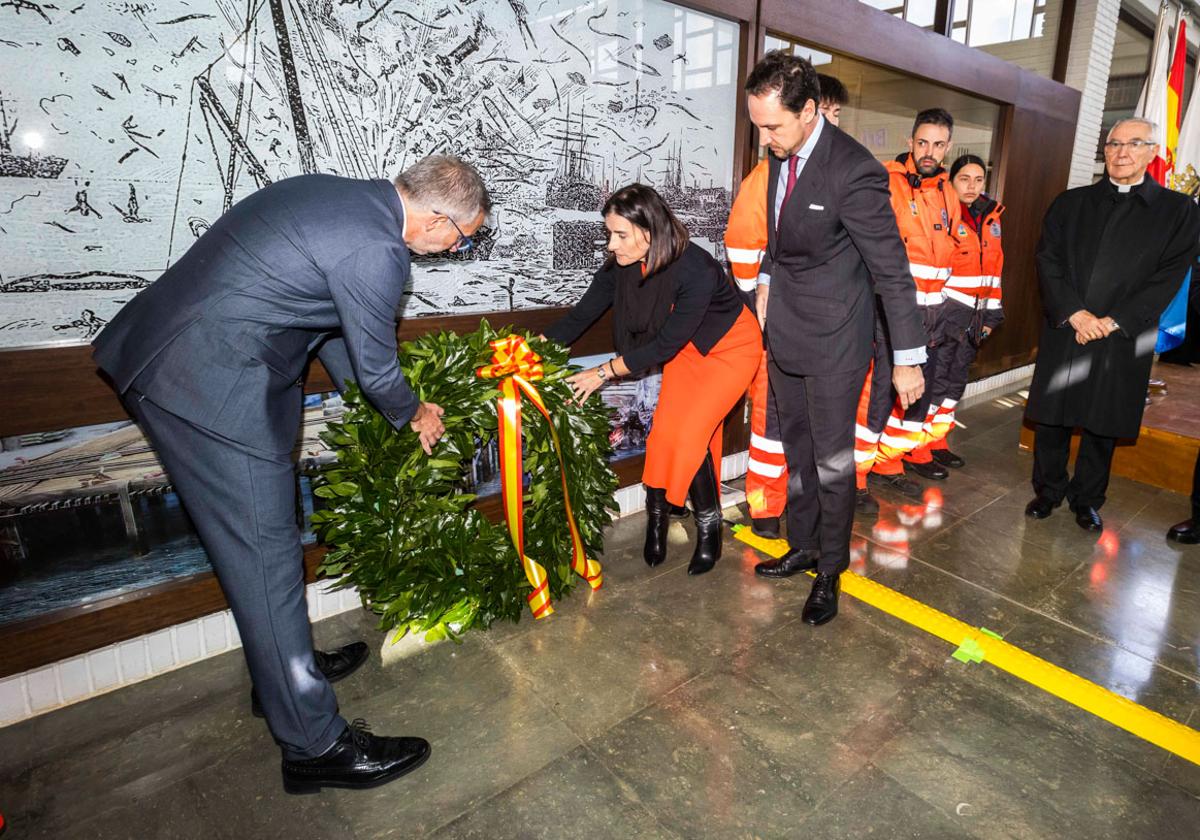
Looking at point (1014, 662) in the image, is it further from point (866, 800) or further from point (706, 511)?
point (706, 511)

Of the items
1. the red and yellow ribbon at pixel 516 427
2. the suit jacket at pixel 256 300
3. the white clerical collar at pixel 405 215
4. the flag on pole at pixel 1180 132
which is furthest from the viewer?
the flag on pole at pixel 1180 132

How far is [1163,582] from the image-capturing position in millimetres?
3285

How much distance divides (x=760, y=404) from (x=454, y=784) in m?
2.48

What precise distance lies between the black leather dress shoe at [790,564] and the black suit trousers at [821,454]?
0.13ft

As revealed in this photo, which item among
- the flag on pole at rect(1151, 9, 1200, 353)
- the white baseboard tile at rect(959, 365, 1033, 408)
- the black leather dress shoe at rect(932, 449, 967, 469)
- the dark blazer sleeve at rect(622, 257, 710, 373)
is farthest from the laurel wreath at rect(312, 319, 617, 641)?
the flag on pole at rect(1151, 9, 1200, 353)

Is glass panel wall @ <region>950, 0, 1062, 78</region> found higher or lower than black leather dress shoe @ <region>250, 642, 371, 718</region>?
higher

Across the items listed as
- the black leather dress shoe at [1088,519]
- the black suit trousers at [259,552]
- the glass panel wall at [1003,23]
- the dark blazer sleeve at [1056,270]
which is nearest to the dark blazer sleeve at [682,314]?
the black suit trousers at [259,552]

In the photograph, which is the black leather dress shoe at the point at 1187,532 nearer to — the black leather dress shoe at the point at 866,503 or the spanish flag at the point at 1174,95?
the black leather dress shoe at the point at 866,503

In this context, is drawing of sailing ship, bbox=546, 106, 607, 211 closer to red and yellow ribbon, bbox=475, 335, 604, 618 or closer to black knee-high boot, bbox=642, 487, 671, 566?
red and yellow ribbon, bbox=475, 335, 604, 618

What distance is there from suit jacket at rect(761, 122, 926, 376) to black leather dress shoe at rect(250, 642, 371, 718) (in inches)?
81.2

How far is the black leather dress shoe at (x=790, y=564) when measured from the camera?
3.24m

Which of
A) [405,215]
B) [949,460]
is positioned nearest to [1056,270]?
[949,460]

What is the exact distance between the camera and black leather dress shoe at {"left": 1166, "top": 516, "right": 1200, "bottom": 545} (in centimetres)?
368

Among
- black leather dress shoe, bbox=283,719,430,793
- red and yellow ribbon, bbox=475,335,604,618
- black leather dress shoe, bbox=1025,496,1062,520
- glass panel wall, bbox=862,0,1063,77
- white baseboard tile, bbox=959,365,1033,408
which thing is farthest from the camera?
white baseboard tile, bbox=959,365,1033,408
